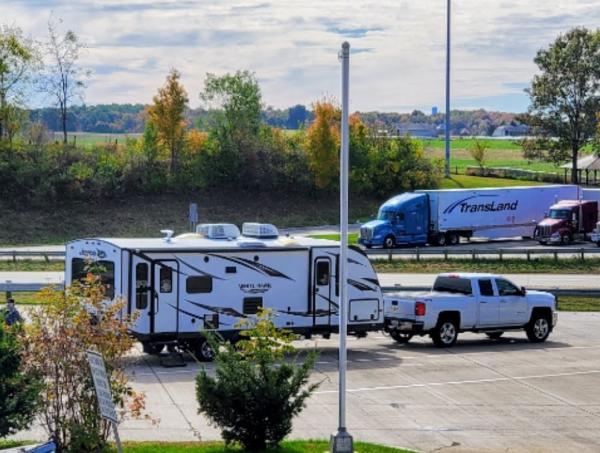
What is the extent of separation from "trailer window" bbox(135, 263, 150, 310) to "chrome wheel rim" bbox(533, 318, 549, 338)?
11145 millimetres

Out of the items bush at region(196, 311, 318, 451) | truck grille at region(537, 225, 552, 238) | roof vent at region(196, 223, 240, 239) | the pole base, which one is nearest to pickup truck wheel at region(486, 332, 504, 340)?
roof vent at region(196, 223, 240, 239)

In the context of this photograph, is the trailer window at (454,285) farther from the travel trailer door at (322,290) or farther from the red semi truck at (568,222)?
the red semi truck at (568,222)

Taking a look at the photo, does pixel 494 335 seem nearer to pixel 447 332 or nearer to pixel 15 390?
pixel 447 332

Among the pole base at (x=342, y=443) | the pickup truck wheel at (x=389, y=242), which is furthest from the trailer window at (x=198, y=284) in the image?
the pickup truck wheel at (x=389, y=242)

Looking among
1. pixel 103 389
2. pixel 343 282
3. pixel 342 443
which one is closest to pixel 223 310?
pixel 343 282

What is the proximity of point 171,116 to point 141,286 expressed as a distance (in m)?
46.4

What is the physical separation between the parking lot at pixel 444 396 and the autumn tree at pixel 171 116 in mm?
41117

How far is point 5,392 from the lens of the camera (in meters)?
15.6

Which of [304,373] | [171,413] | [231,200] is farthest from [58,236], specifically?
[304,373]

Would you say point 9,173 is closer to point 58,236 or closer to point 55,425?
point 58,236

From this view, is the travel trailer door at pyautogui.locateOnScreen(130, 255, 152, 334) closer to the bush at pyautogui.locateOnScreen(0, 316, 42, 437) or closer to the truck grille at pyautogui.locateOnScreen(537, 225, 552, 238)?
the bush at pyautogui.locateOnScreen(0, 316, 42, 437)

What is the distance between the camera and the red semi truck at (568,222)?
58312 mm

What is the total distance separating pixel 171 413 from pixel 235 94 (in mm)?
61054

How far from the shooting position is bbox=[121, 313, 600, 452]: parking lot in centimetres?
1925
